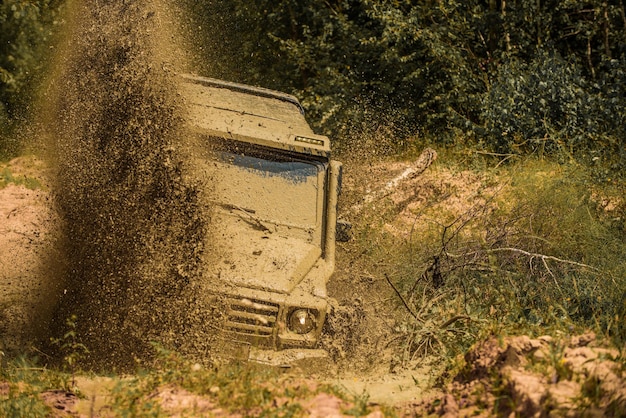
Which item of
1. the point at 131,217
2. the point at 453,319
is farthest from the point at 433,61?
the point at 453,319

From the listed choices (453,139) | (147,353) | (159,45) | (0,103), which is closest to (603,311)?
(147,353)

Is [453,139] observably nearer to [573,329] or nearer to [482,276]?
[482,276]

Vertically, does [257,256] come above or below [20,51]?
below

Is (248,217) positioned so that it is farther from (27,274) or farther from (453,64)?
(453,64)

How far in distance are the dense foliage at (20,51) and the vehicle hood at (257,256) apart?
795cm

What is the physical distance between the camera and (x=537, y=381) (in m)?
5.02

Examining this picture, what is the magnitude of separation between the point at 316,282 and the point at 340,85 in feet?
26.9

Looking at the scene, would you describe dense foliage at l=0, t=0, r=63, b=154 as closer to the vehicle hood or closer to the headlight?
the vehicle hood

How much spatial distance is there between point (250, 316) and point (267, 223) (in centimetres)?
101

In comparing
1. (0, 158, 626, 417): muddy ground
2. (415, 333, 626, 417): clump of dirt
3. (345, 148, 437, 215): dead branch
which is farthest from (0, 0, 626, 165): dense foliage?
(415, 333, 626, 417): clump of dirt

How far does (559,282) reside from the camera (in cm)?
752

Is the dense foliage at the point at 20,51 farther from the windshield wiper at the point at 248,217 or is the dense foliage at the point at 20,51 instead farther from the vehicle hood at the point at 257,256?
the vehicle hood at the point at 257,256

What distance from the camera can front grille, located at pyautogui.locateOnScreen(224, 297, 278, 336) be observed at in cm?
629

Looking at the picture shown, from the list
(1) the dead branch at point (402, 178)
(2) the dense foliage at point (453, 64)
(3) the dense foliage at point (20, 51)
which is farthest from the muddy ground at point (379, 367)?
Answer: (3) the dense foliage at point (20, 51)
